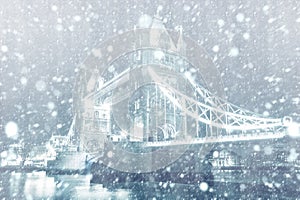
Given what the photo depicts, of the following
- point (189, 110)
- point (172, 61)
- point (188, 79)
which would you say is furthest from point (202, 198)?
point (172, 61)

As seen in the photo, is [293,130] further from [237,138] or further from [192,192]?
[192,192]

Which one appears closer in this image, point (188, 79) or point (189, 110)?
point (189, 110)

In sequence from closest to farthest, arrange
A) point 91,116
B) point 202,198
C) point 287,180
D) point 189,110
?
point 202,198 → point 287,180 → point 189,110 → point 91,116

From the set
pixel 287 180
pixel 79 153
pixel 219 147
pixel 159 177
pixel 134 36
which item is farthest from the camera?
pixel 134 36

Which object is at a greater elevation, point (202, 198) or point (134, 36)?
point (134, 36)

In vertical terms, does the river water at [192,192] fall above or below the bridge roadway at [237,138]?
below

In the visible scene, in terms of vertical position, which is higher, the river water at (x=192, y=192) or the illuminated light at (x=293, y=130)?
the illuminated light at (x=293, y=130)

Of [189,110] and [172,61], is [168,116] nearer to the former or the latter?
[189,110]

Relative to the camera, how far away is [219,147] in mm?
6852

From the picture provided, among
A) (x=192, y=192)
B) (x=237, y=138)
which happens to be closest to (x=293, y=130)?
(x=237, y=138)

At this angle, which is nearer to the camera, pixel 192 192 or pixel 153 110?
pixel 192 192

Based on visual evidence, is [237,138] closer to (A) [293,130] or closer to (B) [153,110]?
(A) [293,130]

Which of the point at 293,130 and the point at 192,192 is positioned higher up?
the point at 293,130

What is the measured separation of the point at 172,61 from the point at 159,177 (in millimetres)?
7302
